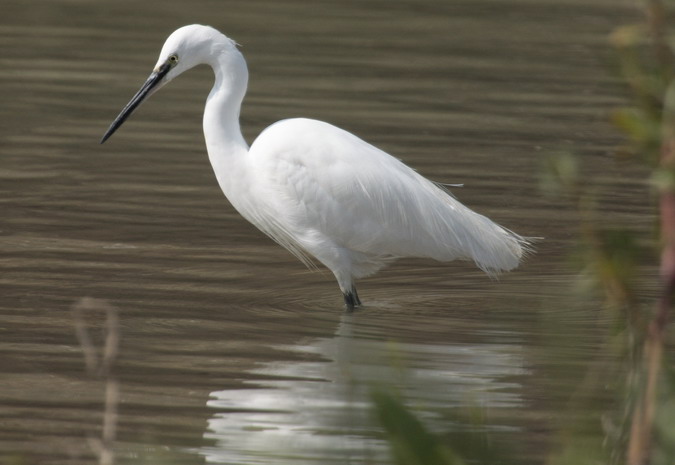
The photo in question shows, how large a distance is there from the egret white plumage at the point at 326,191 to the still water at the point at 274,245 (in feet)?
0.88

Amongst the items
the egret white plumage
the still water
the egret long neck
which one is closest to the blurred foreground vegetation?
the still water

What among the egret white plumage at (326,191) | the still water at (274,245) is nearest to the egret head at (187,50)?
the egret white plumage at (326,191)

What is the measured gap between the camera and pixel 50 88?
366 inches

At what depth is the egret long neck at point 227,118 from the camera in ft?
17.3

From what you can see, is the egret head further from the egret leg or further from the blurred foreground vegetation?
the blurred foreground vegetation

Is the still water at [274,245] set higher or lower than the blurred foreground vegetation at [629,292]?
lower

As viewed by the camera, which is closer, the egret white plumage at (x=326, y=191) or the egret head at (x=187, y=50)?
the egret white plumage at (x=326, y=191)

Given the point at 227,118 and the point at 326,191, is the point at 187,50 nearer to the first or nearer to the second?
the point at 227,118

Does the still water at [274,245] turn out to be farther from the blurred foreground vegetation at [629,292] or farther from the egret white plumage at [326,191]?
the egret white plumage at [326,191]

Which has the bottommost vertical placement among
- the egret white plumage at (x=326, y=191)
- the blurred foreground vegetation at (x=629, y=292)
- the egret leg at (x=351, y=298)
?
the egret leg at (x=351, y=298)

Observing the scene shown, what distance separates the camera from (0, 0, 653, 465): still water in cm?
322

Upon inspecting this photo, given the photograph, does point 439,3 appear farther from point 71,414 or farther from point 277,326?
point 71,414

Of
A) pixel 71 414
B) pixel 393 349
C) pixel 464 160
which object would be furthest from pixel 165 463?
pixel 464 160

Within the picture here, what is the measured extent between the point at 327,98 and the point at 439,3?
16.1 feet
